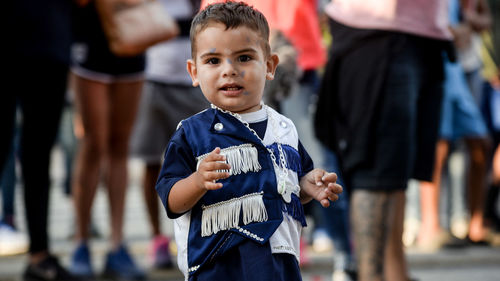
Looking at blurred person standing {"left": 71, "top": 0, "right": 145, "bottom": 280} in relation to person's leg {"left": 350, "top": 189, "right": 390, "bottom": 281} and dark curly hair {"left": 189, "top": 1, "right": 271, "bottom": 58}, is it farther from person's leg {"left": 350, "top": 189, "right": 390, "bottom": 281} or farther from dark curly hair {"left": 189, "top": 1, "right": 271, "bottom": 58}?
dark curly hair {"left": 189, "top": 1, "right": 271, "bottom": 58}

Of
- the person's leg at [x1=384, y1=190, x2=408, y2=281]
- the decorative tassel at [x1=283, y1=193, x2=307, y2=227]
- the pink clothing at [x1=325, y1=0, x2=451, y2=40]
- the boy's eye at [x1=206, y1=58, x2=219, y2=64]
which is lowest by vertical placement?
the person's leg at [x1=384, y1=190, x2=408, y2=281]

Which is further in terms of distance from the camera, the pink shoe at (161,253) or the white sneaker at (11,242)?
the white sneaker at (11,242)

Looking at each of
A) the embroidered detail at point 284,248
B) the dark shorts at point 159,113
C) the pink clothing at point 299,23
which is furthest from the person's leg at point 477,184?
the embroidered detail at point 284,248

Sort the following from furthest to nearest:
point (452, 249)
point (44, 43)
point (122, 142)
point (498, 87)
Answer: point (498, 87)
point (452, 249)
point (122, 142)
point (44, 43)


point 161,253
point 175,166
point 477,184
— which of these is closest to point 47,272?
point 161,253

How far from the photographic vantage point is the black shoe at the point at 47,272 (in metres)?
3.56

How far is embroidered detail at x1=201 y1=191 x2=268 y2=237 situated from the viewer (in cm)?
184

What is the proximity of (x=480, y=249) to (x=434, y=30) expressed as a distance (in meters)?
2.28

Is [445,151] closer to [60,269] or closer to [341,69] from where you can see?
[341,69]

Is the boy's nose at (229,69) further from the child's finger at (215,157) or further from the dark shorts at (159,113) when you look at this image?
the dark shorts at (159,113)

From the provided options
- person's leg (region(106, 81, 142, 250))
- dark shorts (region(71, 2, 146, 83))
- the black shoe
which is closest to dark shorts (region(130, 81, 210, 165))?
person's leg (region(106, 81, 142, 250))

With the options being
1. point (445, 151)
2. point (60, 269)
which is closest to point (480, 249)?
point (445, 151)

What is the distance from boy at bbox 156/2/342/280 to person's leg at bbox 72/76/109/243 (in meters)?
2.11

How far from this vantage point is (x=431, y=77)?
314 centimetres
